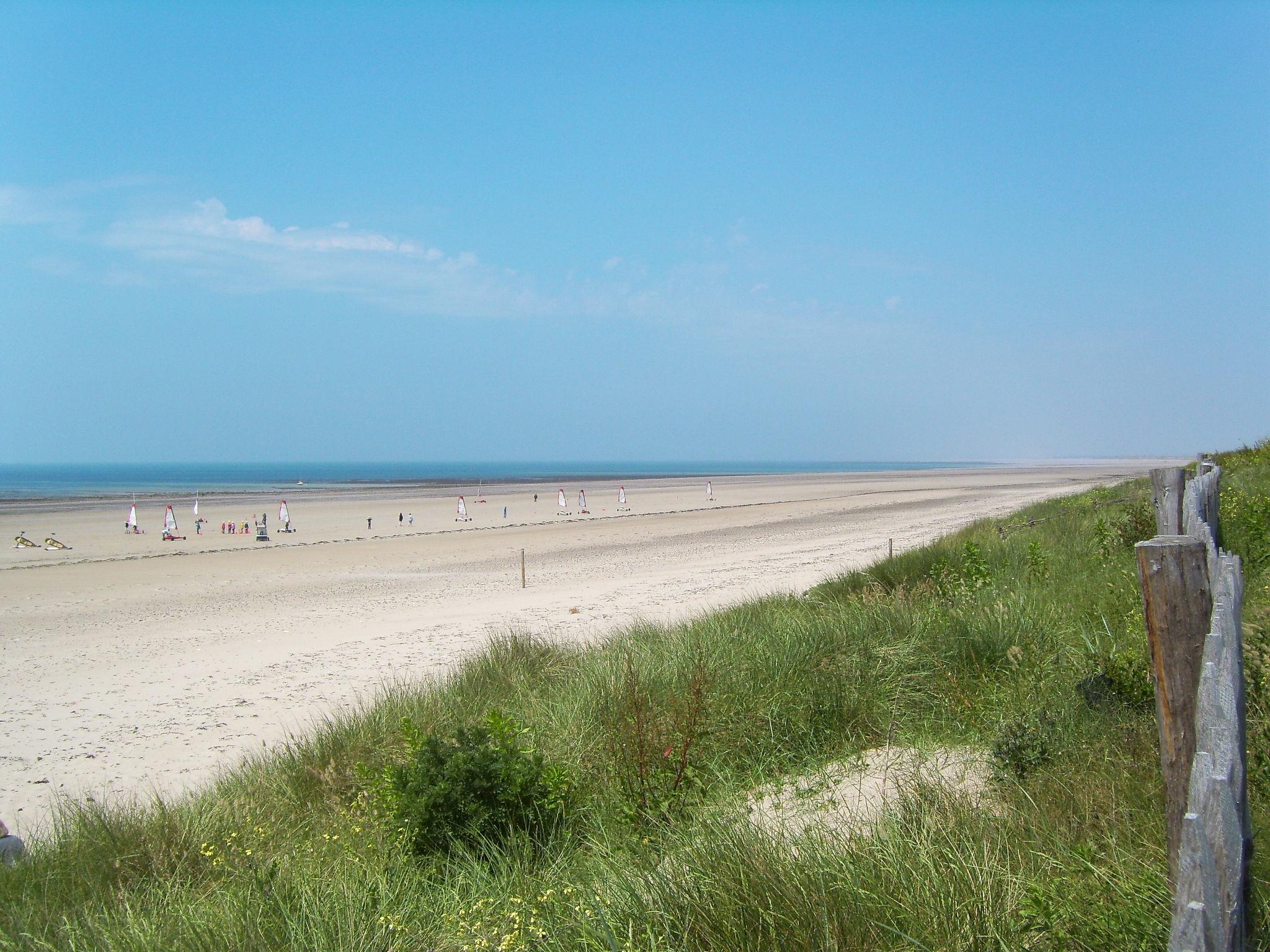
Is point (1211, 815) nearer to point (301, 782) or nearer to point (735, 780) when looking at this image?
point (735, 780)

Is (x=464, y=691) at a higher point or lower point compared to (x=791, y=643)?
lower

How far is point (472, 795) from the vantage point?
4320 mm

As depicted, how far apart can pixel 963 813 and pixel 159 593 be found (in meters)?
18.0

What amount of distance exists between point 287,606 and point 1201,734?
1586 cm

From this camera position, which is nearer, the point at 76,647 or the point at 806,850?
the point at 806,850

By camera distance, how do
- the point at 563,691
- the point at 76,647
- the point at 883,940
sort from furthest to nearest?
the point at 76,647 < the point at 563,691 < the point at 883,940

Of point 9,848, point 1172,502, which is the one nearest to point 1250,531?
A: point 1172,502

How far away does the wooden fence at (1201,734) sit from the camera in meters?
1.50

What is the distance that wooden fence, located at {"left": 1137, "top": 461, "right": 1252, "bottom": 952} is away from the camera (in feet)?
4.93

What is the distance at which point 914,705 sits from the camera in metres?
5.54

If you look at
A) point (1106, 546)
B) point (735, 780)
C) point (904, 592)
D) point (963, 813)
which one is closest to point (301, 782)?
point (735, 780)

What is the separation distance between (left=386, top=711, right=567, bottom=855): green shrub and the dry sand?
276 centimetres

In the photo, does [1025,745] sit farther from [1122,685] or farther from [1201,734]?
[1201,734]

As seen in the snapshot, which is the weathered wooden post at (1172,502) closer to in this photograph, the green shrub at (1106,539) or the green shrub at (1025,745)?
the green shrub at (1025,745)
